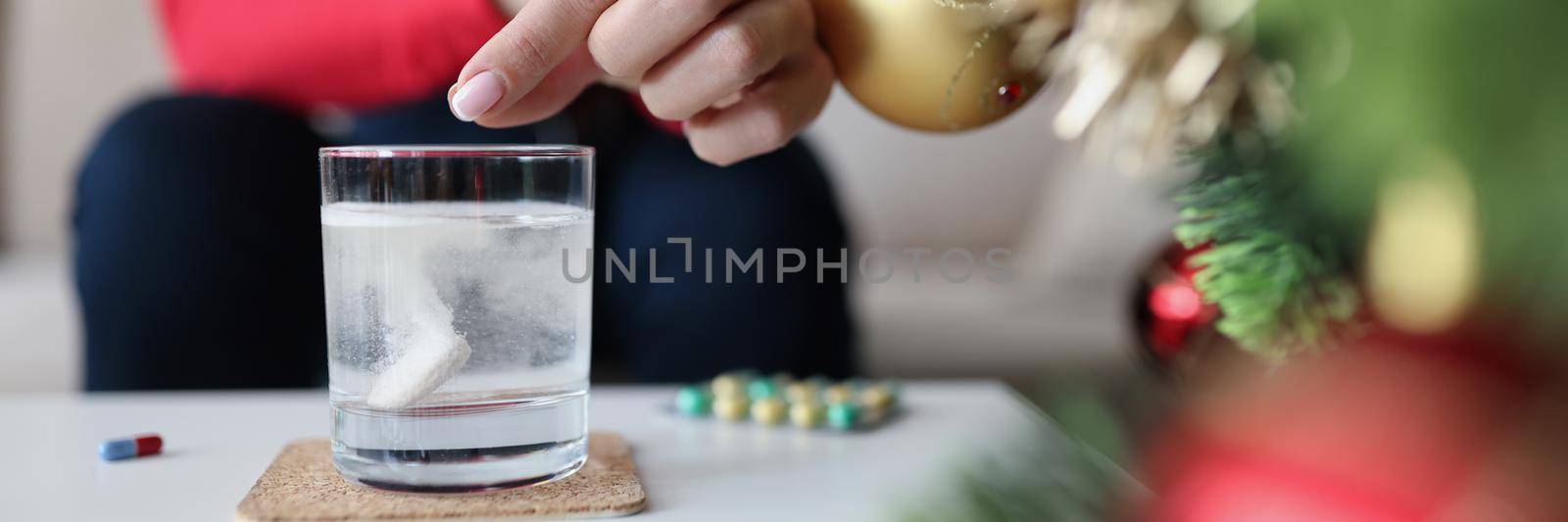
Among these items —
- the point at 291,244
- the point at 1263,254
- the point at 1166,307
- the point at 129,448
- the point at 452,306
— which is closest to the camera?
the point at 1263,254

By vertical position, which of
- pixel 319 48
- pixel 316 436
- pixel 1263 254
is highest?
pixel 319 48

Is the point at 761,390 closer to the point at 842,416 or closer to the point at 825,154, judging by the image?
the point at 842,416

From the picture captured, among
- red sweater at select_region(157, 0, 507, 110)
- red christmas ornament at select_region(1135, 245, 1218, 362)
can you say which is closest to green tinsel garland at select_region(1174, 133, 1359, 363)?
red christmas ornament at select_region(1135, 245, 1218, 362)

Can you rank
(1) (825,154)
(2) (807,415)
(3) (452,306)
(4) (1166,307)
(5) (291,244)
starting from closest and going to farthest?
(3) (452,306) → (2) (807,415) → (4) (1166,307) → (5) (291,244) → (1) (825,154)

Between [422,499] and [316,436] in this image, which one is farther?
[316,436]

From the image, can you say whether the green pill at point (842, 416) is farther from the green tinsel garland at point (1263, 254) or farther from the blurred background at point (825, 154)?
the blurred background at point (825, 154)

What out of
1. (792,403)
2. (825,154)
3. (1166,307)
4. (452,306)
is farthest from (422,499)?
(825,154)

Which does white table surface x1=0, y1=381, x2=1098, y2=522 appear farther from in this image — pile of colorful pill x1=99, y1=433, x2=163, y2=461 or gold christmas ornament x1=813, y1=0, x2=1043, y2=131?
gold christmas ornament x1=813, y1=0, x2=1043, y2=131
